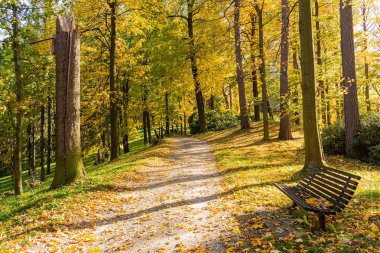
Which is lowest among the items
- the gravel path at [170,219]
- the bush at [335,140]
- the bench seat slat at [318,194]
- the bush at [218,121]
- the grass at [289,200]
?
the gravel path at [170,219]

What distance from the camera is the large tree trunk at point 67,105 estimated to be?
8297mm

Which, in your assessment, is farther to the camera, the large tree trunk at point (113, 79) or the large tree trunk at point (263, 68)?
the large tree trunk at point (113, 79)

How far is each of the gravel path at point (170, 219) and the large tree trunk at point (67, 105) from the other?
1958 mm

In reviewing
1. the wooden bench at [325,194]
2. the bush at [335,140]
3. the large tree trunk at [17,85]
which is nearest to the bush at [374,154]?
the bush at [335,140]

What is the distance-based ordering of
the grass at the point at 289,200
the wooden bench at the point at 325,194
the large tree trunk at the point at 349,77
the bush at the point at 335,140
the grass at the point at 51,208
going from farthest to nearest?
the bush at the point at 335,140, the large tree trunk at the point at 349,77, the grass at the point at 51,208, the wooden bench at the point at 325,194, the grass at the point at 289,200

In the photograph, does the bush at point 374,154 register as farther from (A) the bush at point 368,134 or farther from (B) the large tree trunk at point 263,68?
(B) the large tree trunk at point 263,68

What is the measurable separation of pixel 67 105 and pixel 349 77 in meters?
10.0

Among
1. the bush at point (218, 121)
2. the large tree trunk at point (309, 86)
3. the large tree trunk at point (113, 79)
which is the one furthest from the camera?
the bush at point (218, 121)

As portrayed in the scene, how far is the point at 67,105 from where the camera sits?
8.33m

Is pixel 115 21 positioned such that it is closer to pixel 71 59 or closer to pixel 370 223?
pixel 71 59

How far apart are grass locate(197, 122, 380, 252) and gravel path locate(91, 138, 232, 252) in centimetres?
52

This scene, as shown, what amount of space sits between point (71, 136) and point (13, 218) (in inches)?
111

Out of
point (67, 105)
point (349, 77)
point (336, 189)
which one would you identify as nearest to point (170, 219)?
point (336, 189)

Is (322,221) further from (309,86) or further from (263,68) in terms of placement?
(263,68)
